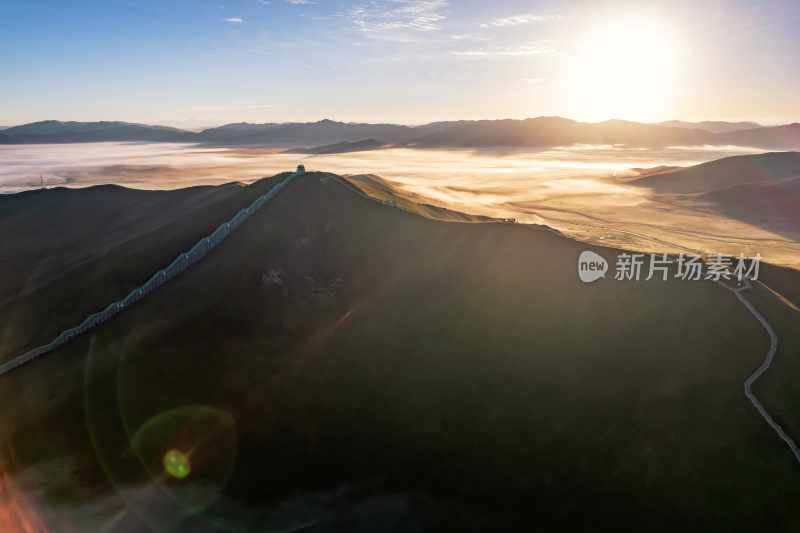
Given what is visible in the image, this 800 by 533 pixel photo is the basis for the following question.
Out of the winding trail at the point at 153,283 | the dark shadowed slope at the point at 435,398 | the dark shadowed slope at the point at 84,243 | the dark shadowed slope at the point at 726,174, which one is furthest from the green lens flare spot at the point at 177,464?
the dark shadowed slope at the point at 726,174

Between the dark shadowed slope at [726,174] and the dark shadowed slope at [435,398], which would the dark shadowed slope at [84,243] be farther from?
the dark shadowed slope at [726,174]

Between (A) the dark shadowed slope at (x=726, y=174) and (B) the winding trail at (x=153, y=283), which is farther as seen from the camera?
(A) the dark shadowed slope at (x=726, y=174)

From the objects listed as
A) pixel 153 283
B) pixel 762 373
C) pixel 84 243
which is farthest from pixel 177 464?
pixel 84 243

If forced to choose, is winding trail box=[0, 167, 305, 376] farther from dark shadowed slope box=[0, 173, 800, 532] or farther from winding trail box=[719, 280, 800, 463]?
winding trail box=[719, 280, 800, 463]

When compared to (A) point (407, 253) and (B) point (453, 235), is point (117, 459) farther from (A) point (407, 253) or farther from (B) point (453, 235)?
(B) point (453, 235)

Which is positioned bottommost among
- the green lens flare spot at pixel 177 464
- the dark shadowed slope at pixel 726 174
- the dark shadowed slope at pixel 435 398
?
the green lens flare spot at pixel 177 464

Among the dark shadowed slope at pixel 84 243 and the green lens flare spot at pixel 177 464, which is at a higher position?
the dark shadowed slope at pixel 84 243
